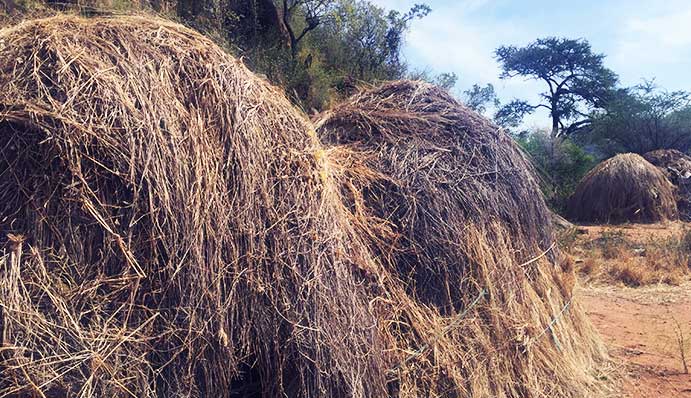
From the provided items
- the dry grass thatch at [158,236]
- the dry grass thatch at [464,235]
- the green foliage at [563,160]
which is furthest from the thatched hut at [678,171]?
the dry grass thatch at [158,236]

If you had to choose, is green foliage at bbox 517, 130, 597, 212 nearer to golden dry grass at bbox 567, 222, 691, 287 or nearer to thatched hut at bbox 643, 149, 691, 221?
thatched hut at bbox 643, 149, 691, 221

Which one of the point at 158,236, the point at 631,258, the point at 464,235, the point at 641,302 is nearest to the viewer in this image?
the point at 158,236

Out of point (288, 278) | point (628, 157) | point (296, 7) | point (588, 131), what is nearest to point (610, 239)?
point (628, 157)

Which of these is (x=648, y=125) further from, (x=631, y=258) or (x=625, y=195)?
(x=631, y=258)

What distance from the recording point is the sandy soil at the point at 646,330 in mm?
5055

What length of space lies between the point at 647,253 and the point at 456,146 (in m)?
7.75

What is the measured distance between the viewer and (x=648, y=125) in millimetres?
22547

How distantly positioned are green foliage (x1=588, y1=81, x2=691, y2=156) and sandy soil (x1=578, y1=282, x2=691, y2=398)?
1538 cm

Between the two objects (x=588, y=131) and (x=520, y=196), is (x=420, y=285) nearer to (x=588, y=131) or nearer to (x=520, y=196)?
(x=520, y=196)

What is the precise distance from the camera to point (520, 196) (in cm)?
468

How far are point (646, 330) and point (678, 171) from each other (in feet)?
47.3

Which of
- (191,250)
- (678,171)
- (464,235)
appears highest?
(678,171)

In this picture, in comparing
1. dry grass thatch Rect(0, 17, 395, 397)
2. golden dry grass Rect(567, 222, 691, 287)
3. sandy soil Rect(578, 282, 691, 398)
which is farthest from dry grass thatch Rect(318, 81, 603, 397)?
golden dry grass Rect(567, 222, 691, 287)

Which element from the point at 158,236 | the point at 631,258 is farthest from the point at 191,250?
the point at 631,258
